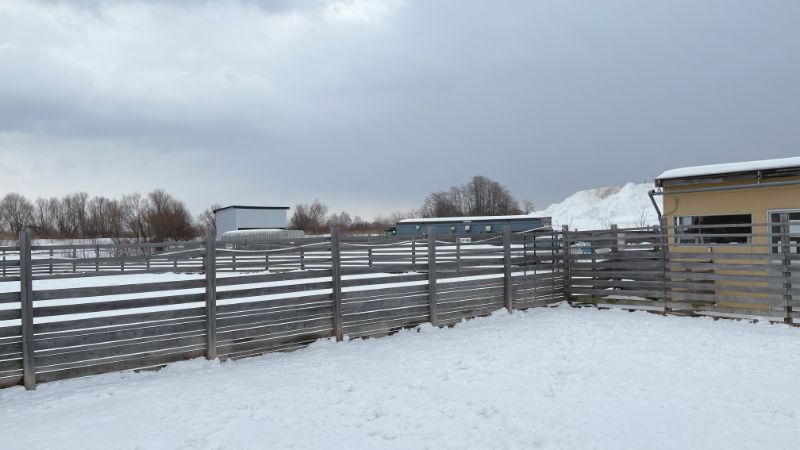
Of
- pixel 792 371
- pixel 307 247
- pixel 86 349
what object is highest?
pixel 307 247

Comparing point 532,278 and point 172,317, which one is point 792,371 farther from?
point 172,317

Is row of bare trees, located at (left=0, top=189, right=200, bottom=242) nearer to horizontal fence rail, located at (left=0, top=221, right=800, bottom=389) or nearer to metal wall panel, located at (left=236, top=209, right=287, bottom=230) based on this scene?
metal wall panel, located at (left=236, top=209, right=287, bottom=230)

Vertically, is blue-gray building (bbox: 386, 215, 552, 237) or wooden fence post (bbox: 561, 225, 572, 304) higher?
blue-gray building (bbox: 386, 215, 552, 237)

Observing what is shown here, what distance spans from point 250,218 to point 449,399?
44.6 meters

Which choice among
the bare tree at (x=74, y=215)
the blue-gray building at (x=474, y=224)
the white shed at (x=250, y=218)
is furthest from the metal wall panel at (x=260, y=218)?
the bare tree at (x=74, y=215)

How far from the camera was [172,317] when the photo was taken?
6.92 metres

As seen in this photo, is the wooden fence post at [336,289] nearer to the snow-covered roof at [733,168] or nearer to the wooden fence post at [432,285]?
the wooden fence post at [432,285]

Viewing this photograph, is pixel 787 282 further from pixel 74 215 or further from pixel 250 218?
pixel 74 215

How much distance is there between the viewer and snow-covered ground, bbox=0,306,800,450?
4.68 metres

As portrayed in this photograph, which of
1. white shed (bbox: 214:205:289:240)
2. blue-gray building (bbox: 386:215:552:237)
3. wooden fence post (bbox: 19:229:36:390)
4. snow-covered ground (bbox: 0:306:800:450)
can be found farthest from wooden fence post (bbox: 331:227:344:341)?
white shed (bbox: 214:205:289:240)

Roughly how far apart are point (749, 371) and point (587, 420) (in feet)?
9.51

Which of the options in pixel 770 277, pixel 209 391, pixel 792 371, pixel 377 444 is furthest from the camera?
pixel 770 277

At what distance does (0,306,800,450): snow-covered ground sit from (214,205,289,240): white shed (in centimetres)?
4105

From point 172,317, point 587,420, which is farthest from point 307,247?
point 587,420
